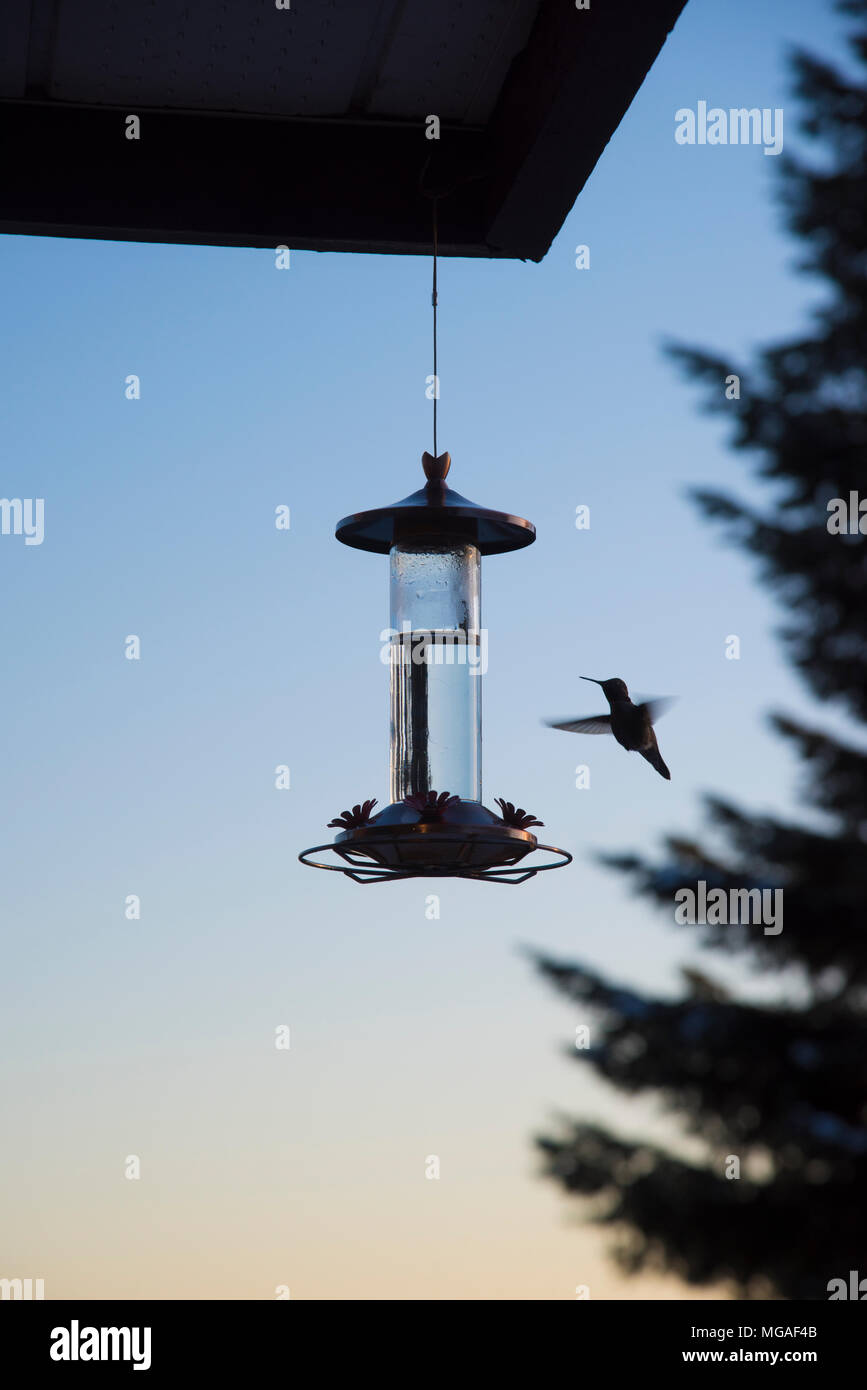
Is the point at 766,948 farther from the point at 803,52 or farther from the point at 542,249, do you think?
the point at 803,52

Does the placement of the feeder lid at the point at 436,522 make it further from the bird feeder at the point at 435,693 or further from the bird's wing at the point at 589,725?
the bird's wing at the point at 589,725

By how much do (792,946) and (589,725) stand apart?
0.80 metres

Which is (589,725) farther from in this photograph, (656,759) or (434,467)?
(434,467)

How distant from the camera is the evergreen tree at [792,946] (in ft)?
10.8

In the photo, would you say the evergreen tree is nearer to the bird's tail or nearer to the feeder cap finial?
the bird's tail

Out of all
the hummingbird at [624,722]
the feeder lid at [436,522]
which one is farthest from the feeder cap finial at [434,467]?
the hummingbird at [624,722]

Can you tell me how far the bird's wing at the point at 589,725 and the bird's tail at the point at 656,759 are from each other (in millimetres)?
112

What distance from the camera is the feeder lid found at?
383cm

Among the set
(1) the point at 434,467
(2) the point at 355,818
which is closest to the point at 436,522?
(1) the point at 434,467

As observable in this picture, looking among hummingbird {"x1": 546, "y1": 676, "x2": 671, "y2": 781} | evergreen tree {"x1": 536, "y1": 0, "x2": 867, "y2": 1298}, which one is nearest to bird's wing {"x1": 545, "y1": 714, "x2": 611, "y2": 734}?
hummingbird {"x1": 546, "y1": 676, "x2": 671, "y2": 781}

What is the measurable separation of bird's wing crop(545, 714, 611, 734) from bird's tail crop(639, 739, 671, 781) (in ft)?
0.37

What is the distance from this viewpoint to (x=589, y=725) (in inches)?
169
